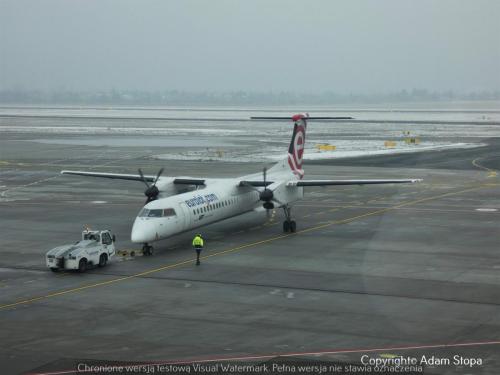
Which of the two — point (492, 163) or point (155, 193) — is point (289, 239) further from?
point (492, 163)

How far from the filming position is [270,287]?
87.3ft

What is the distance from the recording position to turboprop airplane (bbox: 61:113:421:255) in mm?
32781

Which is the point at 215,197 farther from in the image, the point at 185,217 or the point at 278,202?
the point at 278,202

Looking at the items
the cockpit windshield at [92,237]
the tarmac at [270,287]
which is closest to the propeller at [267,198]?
the tarmac at [270,287]

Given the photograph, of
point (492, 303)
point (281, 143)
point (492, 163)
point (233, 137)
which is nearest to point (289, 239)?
point (492, 303)

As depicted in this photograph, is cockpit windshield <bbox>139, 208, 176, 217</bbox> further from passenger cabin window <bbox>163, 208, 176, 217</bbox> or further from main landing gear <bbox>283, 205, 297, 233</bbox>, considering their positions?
main landing gear <bbox>283, 205, 297, 233</bbox>

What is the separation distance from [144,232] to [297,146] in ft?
44.4

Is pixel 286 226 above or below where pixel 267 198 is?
below

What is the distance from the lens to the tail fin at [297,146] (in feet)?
139

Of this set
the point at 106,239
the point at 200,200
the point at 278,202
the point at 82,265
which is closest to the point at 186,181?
the point at 200,200

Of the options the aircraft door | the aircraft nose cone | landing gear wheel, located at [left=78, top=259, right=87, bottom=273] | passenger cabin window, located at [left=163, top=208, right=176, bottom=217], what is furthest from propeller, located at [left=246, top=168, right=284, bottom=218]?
landing gear wheel, located at [left=78, top=259, right=87, bottom=273]

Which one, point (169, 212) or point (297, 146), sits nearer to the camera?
point (169, 212)

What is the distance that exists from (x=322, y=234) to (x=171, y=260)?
9205 millimetres

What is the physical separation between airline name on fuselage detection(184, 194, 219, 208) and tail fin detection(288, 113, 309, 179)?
7.05 m
